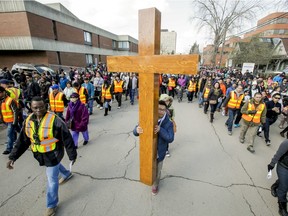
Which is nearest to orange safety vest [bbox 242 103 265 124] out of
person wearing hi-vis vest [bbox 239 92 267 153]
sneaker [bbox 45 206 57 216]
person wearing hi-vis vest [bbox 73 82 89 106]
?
person wearing hi-vis vest [bbox 239 92 267 153]

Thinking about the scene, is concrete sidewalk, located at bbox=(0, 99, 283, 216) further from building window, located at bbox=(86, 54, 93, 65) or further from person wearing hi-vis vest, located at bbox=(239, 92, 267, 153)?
building window, located at bbox=(86, 54, 93, 65)

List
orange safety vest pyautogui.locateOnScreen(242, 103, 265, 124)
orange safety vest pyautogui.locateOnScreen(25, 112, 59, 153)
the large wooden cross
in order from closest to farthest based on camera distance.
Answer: the large wooden cross < orange safety vest pyautogui.locateOnScreen(25, 112, 59, 153) < orange safety vest pyautogui.locateOnScreen(242, 103, 265, 124)

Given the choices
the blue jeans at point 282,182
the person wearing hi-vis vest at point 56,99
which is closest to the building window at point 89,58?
the person wearing hi-vis vest at point 56,99

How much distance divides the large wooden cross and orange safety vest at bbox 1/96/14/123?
297cm

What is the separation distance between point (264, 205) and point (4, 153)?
5.83 metres

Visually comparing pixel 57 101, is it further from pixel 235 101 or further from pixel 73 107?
pixel 235 101

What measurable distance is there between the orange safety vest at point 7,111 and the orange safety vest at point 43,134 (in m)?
2.07

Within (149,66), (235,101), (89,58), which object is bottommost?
(235,101)

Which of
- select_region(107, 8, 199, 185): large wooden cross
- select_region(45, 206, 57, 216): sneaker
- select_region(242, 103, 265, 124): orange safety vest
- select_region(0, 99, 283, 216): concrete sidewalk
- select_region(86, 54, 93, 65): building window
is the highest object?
select_region(86, 54, 93, 65): building window

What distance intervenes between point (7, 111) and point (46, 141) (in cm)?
240

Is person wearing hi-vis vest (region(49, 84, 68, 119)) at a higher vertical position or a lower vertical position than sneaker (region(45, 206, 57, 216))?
higher

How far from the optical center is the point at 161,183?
3.03 meters

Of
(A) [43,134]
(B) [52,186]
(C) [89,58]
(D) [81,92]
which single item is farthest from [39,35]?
(B) [52,186]

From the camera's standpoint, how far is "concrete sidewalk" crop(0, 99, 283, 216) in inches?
98.3
